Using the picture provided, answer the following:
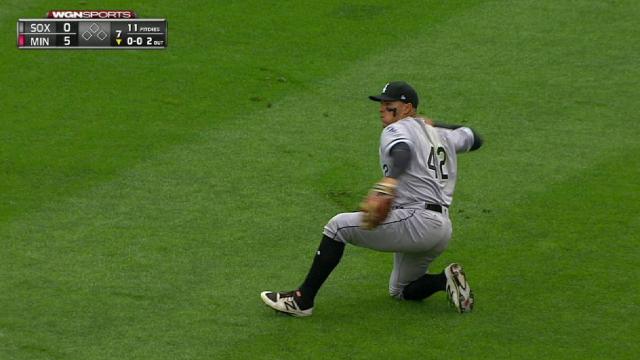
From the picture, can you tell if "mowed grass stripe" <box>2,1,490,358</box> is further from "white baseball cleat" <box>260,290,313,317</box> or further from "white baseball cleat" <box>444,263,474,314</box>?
"white baseball cleat" <box>444,263,474,314</box>

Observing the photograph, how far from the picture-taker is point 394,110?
30.7 feet

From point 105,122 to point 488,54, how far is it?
13.1 feet

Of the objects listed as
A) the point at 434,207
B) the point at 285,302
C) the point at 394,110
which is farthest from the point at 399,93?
the point at 285,302

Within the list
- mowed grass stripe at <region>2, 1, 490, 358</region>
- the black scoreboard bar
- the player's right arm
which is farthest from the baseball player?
the black scoreboard bar

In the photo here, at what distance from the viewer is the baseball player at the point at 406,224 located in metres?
9.05

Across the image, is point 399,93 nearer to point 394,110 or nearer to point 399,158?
point 394,110

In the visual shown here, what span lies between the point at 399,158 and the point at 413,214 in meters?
0.44

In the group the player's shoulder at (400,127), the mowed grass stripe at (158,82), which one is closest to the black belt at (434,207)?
the player's shoulder at (400,127)

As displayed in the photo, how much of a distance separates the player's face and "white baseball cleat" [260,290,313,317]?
4.30 ft

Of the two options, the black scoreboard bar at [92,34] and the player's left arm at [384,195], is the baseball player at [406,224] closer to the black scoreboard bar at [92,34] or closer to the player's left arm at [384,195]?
the player's left arm at [384,195]

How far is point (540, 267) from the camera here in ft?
32.8

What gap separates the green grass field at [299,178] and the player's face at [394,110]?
1177 millimetres

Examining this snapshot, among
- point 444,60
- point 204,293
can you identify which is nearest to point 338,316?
point 204,293

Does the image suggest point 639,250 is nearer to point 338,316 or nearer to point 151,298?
point 338,316
